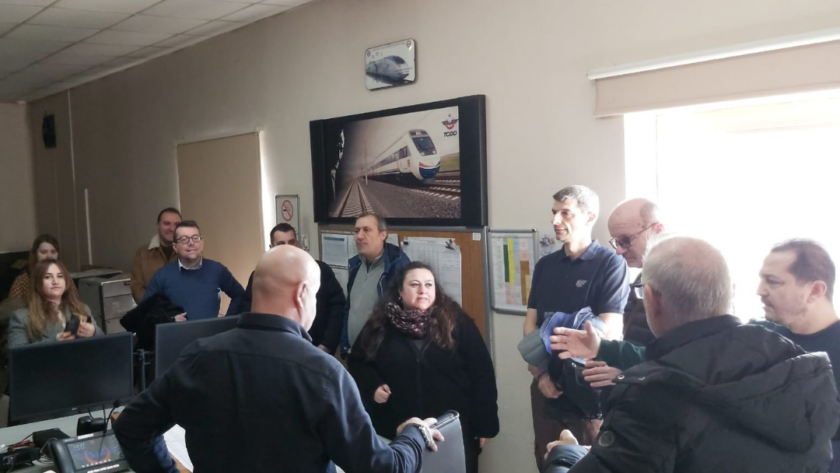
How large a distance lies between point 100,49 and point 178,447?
13.8 ft

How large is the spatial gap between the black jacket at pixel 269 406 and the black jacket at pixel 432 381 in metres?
1.28

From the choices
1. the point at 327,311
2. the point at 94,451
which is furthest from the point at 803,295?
the point at 327,311

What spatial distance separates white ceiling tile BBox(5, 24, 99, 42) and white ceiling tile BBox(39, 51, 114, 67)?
0.57 m

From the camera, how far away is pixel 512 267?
3.33m

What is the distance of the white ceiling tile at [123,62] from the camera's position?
6.01 meters

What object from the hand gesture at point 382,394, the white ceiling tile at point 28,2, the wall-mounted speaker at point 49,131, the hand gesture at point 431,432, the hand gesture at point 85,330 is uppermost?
the white ceiling tile at point 28,2

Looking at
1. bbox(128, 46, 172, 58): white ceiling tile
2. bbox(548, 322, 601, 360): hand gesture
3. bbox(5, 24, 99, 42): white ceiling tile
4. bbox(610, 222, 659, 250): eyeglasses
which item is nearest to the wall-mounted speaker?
bbox(128, 46, 172, 58): white ceiling tile

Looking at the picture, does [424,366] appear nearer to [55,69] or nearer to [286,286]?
[286,286]

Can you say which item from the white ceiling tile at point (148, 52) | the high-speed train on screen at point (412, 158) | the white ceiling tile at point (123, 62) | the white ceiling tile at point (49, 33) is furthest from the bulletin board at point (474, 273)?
the white ceiling tile at point (123, 62)

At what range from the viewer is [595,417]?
261cm

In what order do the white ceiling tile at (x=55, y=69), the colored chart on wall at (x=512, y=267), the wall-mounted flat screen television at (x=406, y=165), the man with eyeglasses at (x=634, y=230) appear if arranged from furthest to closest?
the white ceiling tile at (x=55, y=69) → the wall-mounted flat screen television at (x=406, y=165) → the colored chart on wall at (x=512, y=267) → the man with eyeglasses at (x=634, y=230)

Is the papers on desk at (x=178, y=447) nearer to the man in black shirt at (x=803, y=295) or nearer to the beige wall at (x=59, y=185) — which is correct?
the man in black shirt at (x=803, y=295)

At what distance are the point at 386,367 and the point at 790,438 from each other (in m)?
1.96

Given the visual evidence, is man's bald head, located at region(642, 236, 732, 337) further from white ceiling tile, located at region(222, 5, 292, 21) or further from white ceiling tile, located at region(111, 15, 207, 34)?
white ceiling tile, located at region(111, 15, 207, 34)
